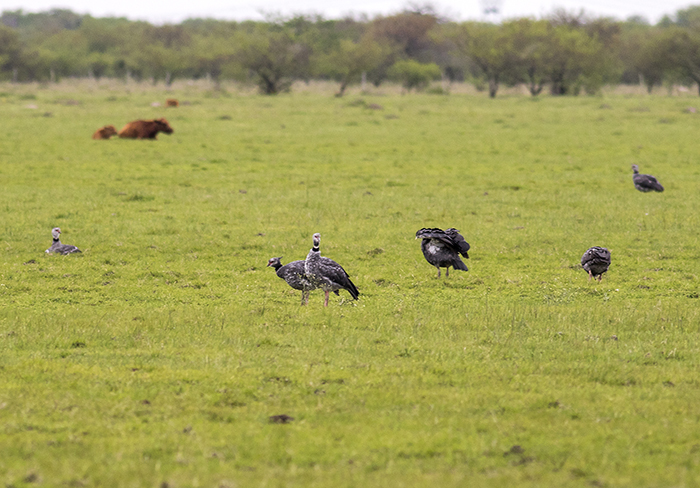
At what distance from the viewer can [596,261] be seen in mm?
13742

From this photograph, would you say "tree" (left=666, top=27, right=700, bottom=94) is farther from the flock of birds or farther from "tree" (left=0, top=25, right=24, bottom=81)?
"tree" (left=0, top=25, right=24, bottom=81)

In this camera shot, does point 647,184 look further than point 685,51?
No

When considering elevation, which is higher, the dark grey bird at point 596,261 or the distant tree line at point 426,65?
the distant tree line at point 426,65

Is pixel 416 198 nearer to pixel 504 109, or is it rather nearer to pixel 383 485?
pixel 383 485

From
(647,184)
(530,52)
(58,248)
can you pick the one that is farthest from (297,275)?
(530,52)

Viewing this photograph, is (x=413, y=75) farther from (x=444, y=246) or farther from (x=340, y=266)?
(x=340, y=266)

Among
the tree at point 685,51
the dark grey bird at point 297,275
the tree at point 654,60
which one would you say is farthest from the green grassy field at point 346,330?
the tree at point 654,60

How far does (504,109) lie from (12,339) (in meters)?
48.0

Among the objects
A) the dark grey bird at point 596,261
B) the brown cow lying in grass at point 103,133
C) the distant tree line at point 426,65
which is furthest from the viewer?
the distant tree line at point 426,65

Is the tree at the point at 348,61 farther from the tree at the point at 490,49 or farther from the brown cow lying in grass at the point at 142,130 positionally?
the brown cow lying in grass at the point at 142,130

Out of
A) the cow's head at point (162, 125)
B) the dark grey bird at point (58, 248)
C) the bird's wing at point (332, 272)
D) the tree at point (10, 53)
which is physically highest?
the tree at point (10, 53)

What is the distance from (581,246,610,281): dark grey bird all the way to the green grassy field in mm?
286

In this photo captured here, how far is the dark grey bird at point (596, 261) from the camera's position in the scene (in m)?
13.7

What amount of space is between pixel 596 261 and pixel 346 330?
5.48 m
